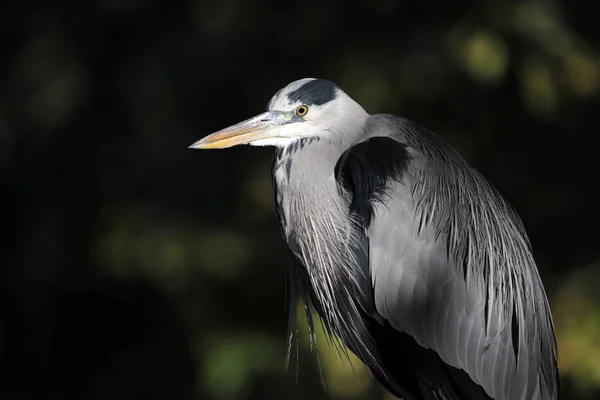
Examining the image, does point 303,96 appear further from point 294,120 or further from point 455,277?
point 455,277

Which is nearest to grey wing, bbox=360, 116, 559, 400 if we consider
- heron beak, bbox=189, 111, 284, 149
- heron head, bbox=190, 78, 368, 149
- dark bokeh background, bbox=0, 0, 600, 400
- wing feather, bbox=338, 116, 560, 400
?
wing feather, bbox=338, 116, 560, 400

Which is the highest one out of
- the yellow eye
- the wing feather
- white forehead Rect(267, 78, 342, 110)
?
white forehead Rect(267, 78, 342, 110)

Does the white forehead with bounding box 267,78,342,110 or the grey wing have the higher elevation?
the white forehead with bounding box 267,78,342,110

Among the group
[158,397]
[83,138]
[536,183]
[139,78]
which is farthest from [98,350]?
[536,183]

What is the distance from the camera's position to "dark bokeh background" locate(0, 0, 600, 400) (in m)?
5.91

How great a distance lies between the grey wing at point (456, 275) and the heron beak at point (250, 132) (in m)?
0.38

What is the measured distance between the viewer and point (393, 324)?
11.2 ft

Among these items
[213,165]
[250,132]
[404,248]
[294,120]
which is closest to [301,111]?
[294,120]

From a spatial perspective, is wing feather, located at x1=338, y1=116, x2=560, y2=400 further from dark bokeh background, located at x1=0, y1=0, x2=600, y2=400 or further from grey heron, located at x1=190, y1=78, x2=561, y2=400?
dark bokeh background, located at x1=0, y1=0, x2=600, y2=400

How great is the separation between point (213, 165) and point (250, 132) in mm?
3131

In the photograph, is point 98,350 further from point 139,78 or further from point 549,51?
point 549,51

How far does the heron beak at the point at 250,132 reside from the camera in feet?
11.4

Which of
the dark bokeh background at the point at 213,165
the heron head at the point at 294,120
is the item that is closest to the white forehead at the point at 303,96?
the heron head at the point at 294,120

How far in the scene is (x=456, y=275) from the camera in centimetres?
347
